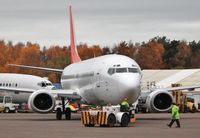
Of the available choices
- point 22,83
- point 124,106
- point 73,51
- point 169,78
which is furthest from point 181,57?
point 124,106

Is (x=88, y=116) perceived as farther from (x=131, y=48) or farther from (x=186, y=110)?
(x=131, y=48)

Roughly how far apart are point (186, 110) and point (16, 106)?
2173 cm

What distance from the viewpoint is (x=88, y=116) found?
136ft

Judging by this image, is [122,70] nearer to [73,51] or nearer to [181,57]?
[73,51]

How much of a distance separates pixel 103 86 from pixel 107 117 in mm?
6224

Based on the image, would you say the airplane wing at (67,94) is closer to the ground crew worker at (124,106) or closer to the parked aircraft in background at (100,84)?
the parked aircraft in background at (100,84)

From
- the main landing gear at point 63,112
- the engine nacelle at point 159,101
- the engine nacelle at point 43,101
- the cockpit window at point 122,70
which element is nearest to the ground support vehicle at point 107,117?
the cockpit window at point 122,70

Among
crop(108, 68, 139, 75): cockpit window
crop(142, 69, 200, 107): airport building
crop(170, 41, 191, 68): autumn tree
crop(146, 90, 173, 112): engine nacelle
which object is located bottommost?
crop(146, 90, 173, 112): engine nacelle

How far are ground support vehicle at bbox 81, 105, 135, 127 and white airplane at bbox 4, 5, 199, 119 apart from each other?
307cm

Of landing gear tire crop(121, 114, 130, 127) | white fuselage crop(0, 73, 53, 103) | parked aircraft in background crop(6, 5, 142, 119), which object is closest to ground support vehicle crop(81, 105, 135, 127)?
landing gear tire crop(121, 114, 130, 127)

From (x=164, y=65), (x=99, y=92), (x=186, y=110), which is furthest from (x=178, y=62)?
(x=99, y=92)

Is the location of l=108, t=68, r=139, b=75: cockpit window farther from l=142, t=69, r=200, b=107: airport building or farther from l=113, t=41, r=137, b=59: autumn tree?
l=113, t=41, r=137, b=59: autumn tree

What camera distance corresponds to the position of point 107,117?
40.3 meters

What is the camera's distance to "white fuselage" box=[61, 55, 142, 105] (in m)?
43.9
